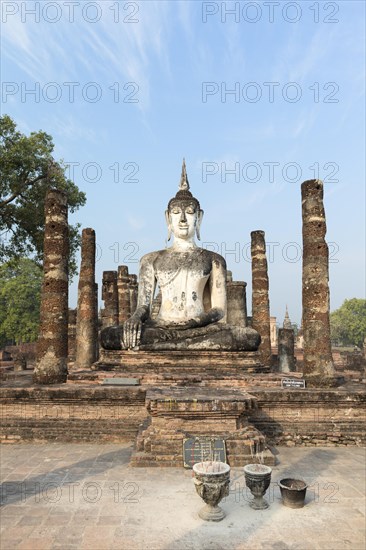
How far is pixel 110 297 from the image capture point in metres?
19.4

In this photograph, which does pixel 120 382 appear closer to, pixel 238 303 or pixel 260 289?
pixel 260 289

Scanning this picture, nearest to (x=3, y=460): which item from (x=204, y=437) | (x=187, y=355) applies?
(x=204, y=437)

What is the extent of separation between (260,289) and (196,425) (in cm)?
1237

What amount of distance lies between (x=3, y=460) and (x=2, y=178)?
1247 cm

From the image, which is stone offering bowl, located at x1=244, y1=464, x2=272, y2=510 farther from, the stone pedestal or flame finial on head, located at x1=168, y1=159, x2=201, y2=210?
flame finial on head, located at x1=168, y1=159, x2=201, y2=210

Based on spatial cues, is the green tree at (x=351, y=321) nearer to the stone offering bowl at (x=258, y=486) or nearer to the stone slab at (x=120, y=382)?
the stone slab at (x=120, y=382)

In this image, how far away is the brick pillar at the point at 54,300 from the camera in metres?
9.04

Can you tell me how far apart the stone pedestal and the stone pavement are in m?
0.29

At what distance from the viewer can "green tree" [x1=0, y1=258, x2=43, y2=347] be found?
40.8 m

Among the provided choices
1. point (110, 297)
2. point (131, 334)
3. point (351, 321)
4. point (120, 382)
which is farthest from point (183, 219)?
point (351, 321)

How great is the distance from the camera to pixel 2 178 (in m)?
16.1

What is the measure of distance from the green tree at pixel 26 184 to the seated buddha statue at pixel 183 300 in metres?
6.22

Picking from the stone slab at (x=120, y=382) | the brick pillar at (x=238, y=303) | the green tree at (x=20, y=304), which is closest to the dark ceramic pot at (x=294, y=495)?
the stone slab at (x=120, y=382)

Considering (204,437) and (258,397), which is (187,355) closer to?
(258,397)
